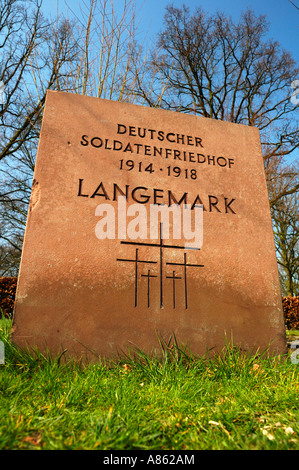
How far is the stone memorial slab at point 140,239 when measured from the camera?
2.31m

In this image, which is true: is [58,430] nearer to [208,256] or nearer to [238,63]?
[208,256]

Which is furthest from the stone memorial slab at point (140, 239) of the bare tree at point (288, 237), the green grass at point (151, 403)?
the bare tree at point (288, 237)

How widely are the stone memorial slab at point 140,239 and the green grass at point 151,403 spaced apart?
189 mm

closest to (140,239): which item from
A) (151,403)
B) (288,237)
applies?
(151,403)

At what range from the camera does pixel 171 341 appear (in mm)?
2410

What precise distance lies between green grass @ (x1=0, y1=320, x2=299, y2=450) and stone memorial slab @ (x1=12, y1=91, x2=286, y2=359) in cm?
19

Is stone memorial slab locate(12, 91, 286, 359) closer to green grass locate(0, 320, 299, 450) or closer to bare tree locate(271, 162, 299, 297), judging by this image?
green grass locate(0, 320, 299, 450)

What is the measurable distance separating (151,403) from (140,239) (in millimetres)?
1349

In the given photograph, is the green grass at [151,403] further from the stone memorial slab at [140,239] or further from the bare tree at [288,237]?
the bare tree at [288,237]

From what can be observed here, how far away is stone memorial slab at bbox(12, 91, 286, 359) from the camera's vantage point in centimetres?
231

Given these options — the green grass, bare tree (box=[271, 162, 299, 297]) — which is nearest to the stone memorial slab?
the green grass

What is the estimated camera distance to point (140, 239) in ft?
8.56

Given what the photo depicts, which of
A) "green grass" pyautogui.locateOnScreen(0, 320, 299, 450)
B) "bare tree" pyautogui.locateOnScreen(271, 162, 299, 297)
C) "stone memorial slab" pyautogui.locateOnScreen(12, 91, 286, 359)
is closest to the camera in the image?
"green grass" pyautogui.locateOnScreen(0, 320, 299, 450)

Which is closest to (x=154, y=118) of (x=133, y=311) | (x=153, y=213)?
(x=153, y=213)
